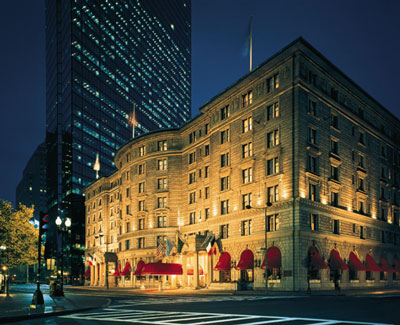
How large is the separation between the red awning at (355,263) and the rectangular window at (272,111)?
19650 mm

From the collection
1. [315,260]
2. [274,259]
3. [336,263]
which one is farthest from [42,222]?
[336,263]

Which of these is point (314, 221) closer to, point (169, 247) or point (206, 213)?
point (206, 213)

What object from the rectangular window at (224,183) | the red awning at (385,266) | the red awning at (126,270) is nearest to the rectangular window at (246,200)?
the rectangular window at (224,183)

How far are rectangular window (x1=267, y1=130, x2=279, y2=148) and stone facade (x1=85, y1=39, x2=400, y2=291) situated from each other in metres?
0.23

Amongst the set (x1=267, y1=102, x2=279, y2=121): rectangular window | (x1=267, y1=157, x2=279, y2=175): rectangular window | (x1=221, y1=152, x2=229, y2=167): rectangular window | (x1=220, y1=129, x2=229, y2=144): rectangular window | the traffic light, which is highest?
(x1=267, y1=102, x2=279, y2=121): rectangular window

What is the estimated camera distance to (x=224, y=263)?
54.1m

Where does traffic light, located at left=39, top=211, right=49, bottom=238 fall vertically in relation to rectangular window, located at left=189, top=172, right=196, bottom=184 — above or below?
below

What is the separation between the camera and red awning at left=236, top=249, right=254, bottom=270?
163 ft

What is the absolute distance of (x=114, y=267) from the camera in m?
87.2

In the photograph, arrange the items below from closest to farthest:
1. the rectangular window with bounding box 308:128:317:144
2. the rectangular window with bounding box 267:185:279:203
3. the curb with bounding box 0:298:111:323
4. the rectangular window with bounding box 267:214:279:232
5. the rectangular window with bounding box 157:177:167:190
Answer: the curb with bounding box 0:298:111:323, the rectangular window with bounding box 267:214:279:232, the rectangular window with bounding box 267:185:279:203, the rectangular window with bounding box 308:128:317:144, the rectangular window with bounding box 157:177:167:190

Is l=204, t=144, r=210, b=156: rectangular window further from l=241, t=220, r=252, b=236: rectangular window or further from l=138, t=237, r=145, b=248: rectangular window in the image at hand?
l=138, t=237, r=145, b=248: rectangular window

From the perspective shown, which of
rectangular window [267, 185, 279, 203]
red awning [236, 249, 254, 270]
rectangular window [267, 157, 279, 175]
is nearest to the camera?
rectangular window [267, 185, 279, 203]

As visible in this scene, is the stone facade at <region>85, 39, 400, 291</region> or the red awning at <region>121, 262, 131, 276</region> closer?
the stone facade at <region>85, 39, 400, 291</region>

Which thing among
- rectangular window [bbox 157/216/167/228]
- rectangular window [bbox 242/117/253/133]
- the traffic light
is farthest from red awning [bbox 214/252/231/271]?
the traffic light
